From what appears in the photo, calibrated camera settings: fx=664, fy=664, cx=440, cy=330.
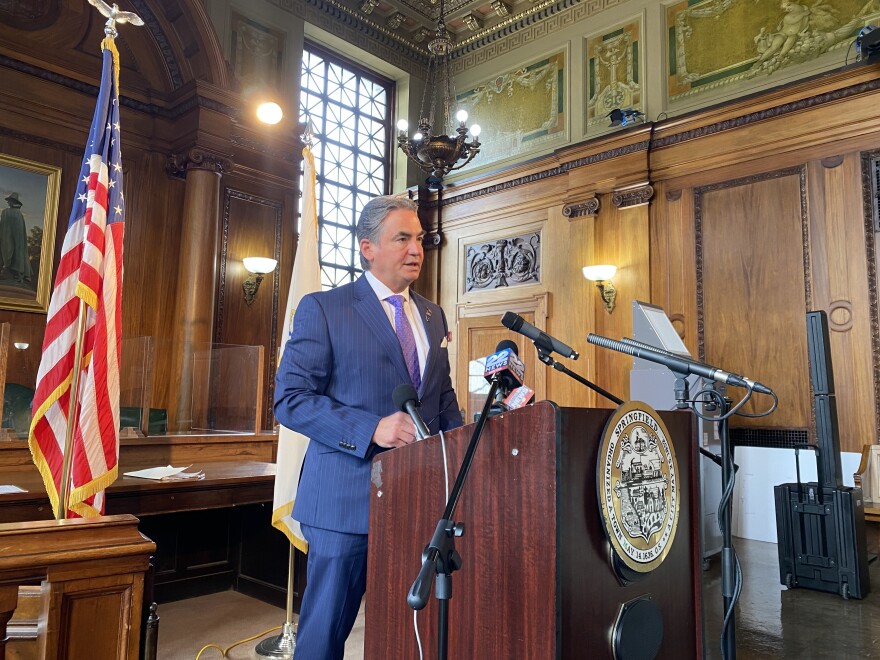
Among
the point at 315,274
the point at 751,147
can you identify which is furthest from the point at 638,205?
the point at 315,274

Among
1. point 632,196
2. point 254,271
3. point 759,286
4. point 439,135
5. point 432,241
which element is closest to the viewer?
point 759,286

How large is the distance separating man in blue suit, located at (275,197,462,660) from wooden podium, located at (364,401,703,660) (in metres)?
0.15

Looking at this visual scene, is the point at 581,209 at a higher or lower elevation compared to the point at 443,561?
higher

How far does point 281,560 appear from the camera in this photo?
363cm

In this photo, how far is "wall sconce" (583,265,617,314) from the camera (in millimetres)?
6876

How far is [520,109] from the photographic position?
27.2ft

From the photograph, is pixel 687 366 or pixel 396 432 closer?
pixel 396 432

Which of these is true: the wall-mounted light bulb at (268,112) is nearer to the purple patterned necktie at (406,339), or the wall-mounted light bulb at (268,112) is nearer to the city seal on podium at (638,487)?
the purple patterned necktie at (406,339)

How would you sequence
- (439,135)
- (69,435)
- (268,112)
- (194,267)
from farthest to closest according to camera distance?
1. (439,135)
2. (194,267)
3. (268,112)
4. (69,435)

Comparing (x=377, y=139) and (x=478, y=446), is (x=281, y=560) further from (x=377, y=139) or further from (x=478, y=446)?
(x=377, y=139)

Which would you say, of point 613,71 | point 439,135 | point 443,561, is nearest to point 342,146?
point 439,135

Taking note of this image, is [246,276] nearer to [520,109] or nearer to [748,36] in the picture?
[520,109]

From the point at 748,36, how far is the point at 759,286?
2481 millimetres

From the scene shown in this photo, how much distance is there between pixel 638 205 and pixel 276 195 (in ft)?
12.6
